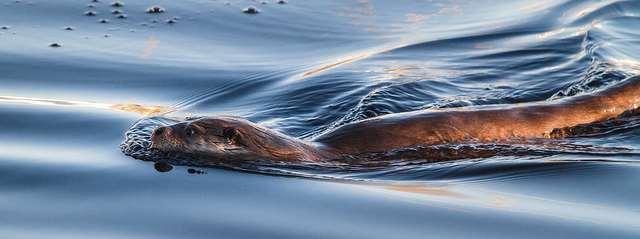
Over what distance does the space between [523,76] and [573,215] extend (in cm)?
379

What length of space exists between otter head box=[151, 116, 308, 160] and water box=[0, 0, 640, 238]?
197mm

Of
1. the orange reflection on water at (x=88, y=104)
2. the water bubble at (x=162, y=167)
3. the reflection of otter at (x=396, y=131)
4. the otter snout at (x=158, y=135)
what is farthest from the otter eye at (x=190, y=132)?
the orange reflection on water at (x=88, y=104)

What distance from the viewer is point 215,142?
645 cm

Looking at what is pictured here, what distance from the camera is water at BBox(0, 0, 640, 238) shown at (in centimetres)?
522

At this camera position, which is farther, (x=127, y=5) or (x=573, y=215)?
(x=127, y=5)

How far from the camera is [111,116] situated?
754 centimetres

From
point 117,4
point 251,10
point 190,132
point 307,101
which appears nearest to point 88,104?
point 307,101

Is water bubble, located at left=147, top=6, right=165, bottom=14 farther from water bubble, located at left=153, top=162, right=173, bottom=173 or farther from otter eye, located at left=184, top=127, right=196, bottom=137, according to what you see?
water bubble, located at left=153, top=162, right=173, bottom=173

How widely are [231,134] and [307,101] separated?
6.12ft

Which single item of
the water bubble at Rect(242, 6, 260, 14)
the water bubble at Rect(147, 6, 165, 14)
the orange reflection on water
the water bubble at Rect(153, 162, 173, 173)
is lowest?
the water bubble at Rect(153, 162, 173, 173)

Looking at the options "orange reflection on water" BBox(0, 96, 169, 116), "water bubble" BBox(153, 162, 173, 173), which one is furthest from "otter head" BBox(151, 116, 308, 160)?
"orange reflection on water" BBox(0, 96, 169, 116)

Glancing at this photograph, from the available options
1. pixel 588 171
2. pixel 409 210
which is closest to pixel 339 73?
pixel 588 171

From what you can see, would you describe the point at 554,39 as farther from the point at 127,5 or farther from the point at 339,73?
the point at 127,5

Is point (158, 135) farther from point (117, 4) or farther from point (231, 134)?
point (117, 4)
